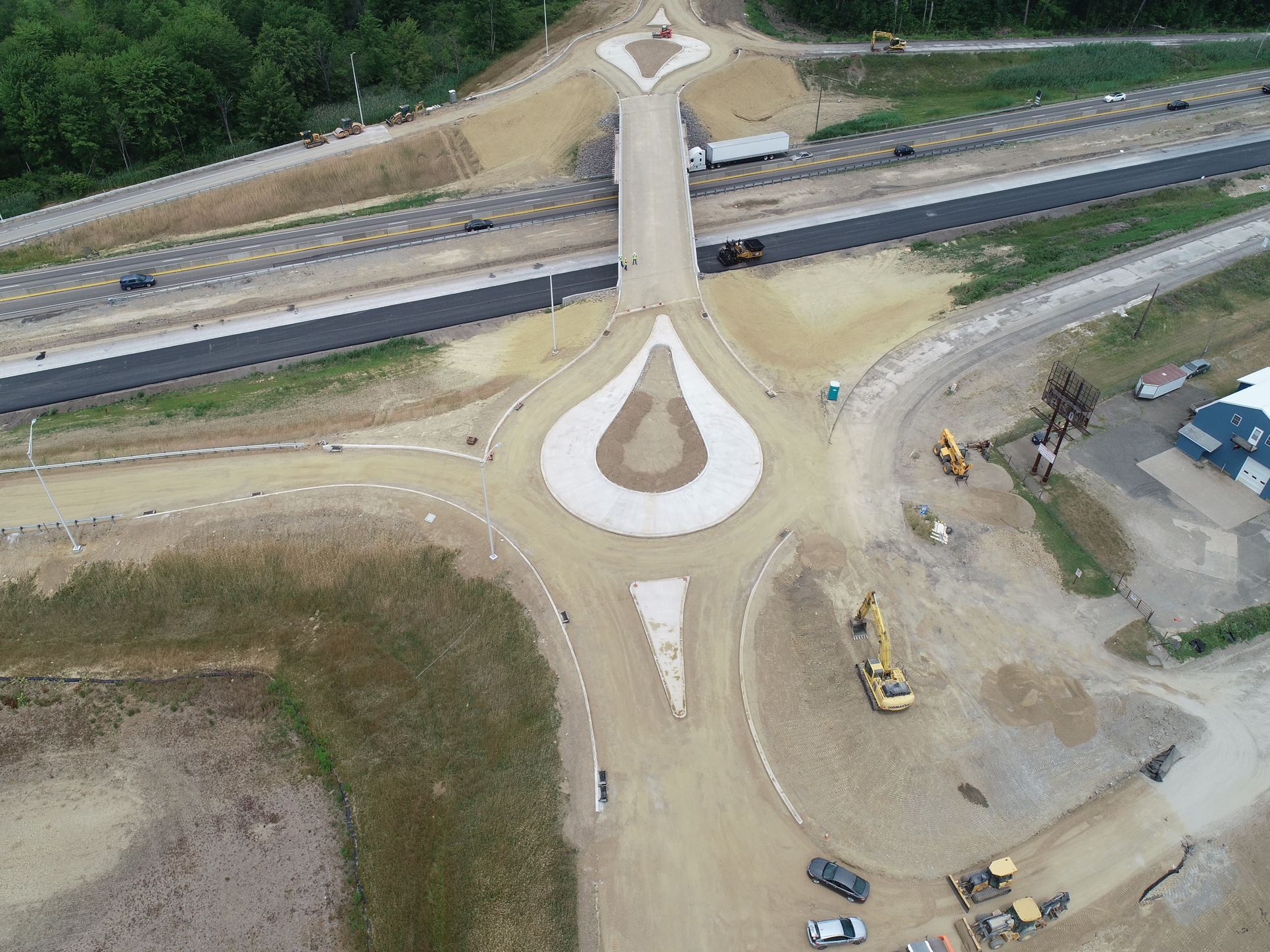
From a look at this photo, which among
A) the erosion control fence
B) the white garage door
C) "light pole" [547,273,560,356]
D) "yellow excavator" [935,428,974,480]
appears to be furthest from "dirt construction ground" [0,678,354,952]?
the white garage door

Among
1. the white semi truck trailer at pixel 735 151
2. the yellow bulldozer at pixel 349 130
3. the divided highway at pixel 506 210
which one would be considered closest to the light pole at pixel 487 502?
the divided highway at pixel 506 210

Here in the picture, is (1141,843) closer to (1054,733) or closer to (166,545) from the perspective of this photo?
(1054,733)

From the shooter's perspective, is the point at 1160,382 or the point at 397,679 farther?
the point at 1160,382

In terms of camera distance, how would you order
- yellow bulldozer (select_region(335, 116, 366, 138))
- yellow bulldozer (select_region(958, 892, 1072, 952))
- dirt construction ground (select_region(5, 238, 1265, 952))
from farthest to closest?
yellow bulldozer (select_region(335, 116, 366, 138))
dirt construction ground (select_region(5, 238, 1265, 952))
yellow bulldozer (select_region(958, 892, 1072, 952))

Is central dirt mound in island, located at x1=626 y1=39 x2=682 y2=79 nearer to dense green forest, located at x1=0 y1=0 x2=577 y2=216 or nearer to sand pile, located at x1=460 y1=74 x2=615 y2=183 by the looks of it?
sand pile, located at x1=460 y1=74 x2=615 y2=183

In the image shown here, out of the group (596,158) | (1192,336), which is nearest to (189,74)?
(596,158)

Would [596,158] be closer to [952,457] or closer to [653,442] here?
[653,442]

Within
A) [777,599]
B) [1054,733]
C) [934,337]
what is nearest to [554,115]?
[934,337]
